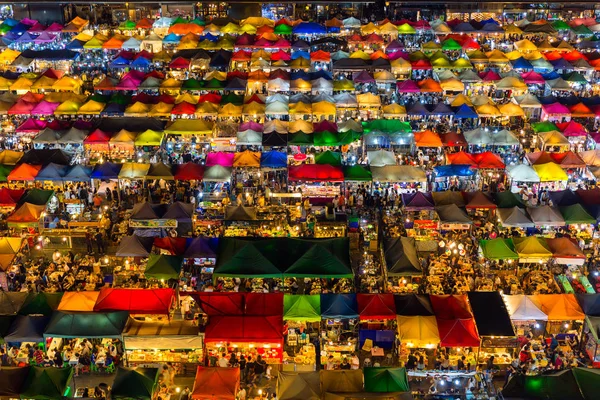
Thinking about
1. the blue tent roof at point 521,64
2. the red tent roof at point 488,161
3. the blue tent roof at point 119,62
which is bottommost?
the blue tent roof at point 119,62

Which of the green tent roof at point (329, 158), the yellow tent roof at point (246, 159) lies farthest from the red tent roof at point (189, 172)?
the green tent roof at point (329, 158)

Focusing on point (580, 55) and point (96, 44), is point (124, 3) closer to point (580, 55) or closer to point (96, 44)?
point (96, 44)

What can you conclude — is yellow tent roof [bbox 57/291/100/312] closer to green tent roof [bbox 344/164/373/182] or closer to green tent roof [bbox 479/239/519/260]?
green tent roof [bbox 344/164/373/182]

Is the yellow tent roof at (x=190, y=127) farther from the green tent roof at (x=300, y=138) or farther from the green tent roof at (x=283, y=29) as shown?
the green tent roof at (x=283, y=29)

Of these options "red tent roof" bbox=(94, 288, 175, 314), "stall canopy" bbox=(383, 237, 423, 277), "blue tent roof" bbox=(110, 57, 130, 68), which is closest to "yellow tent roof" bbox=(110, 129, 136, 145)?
"blue tent roof" bbox=(110, 57, 130, 68)

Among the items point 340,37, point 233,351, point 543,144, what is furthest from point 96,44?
point 233,351

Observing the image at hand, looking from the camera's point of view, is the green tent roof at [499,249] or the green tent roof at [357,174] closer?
the green tent roof at [499,249]
